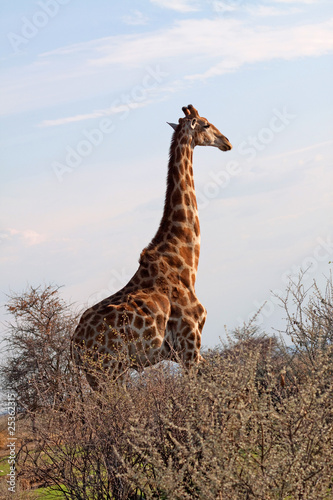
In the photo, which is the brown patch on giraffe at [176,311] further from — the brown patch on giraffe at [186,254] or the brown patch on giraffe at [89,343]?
the brown patch on giraffe at [89,343]

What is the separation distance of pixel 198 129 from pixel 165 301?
8.75 ft

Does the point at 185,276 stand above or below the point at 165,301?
above

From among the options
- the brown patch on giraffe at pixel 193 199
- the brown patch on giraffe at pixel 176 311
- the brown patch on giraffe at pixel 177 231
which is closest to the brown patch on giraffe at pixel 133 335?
the brown patch on giraffe at pixel 176 311

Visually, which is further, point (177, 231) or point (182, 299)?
point (177, 231)

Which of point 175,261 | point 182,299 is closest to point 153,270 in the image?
point 175,261

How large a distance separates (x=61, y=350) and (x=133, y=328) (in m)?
7.03

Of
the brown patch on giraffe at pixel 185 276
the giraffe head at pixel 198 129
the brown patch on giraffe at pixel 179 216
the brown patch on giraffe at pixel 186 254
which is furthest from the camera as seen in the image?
the giraffe head at pixel 198 129

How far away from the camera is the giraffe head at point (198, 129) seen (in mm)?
9102

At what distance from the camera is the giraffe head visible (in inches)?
358

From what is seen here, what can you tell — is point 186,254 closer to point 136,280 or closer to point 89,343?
point 136,280

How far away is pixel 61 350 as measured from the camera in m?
14.1

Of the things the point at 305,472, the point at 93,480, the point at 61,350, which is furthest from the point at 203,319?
the point at 61,350

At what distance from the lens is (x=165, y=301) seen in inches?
309

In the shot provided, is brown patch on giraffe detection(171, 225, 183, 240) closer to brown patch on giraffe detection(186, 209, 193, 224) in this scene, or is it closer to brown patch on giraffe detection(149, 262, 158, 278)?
brown patch on giraffe detection(186, 209, 193, 224)
